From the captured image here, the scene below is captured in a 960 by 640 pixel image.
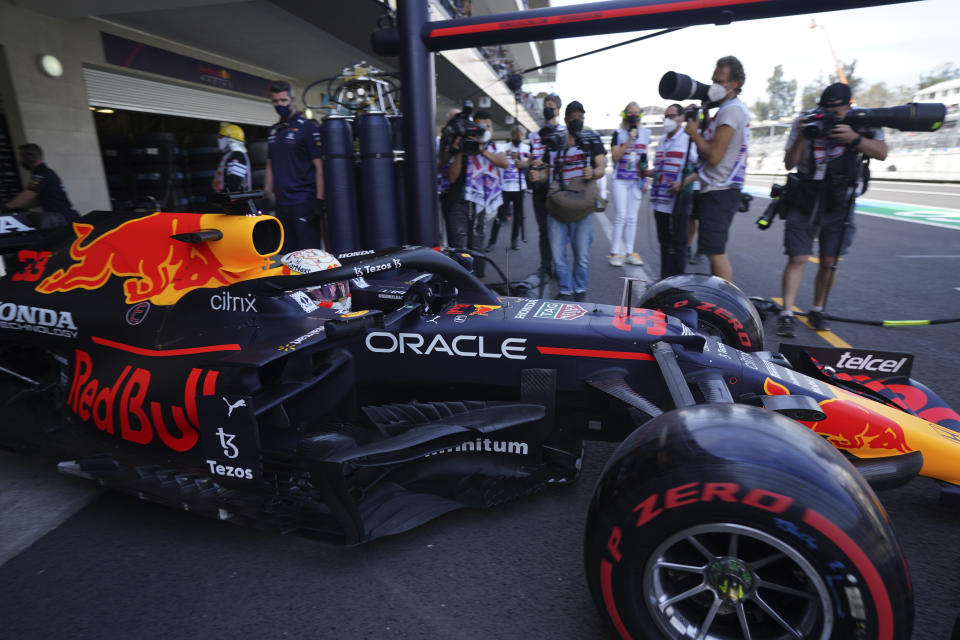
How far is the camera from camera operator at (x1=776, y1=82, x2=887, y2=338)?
4270mm

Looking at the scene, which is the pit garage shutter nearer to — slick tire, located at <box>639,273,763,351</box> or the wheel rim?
slick tire, located at <box>639,273,763,351</box>

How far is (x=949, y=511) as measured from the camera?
2.24m

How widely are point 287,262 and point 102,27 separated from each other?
308 inches

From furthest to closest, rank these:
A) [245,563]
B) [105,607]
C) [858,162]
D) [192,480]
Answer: [858,162]
[192,480]
[245,563]
[105,607]

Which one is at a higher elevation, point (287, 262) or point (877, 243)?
point (287, 262)

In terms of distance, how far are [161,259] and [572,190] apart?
3.52m

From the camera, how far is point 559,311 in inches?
98.3

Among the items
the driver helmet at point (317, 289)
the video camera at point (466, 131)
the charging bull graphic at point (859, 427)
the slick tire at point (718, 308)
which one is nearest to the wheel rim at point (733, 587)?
the charging bull graphic at point (859, 427)

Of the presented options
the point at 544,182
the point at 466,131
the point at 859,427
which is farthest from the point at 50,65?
the point at 859,427

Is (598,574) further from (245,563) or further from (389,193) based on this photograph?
(389,193)

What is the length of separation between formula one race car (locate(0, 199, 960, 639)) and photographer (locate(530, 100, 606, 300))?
2.14 metres

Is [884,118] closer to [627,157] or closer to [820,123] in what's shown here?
[820,123]

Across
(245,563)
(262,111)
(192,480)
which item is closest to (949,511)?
(245,563)

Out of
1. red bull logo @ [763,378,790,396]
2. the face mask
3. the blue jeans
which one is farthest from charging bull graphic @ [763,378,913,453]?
the blue jeans
